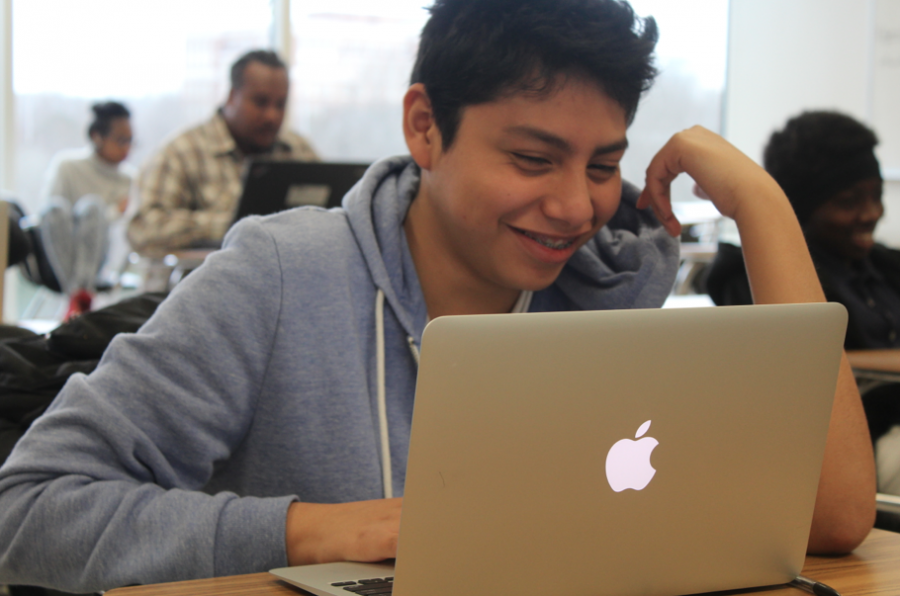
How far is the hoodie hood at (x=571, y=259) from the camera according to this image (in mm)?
1032

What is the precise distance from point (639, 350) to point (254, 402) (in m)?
0.50

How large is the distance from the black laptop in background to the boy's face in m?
1.33

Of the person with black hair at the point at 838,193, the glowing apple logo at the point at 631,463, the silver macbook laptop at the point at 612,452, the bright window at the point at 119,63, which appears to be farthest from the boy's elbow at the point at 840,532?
the bright window at the point at 119,63

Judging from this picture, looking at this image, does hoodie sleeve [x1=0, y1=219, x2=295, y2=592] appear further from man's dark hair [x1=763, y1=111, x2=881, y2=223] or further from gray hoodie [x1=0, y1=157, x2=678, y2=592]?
man's dark hair [x1=763, y1=111, x2=881, y2=223]

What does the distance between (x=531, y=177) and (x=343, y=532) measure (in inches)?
17.4

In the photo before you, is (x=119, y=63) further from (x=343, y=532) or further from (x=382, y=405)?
(x=343, y=532)

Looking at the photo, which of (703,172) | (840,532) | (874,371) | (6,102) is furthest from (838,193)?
(6,102)

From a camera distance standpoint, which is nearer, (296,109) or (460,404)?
(460,404)

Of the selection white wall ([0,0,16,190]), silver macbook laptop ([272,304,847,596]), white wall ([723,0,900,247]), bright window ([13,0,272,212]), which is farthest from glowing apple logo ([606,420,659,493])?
white wall ([0,0,16,190])

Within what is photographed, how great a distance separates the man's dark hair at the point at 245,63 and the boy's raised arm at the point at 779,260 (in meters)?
2.58

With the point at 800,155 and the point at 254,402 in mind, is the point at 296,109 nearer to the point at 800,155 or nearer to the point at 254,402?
the point at 800,155

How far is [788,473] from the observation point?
65 centimetres

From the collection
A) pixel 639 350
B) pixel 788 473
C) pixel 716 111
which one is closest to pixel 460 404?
pixel 639 350

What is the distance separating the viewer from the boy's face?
930mm
